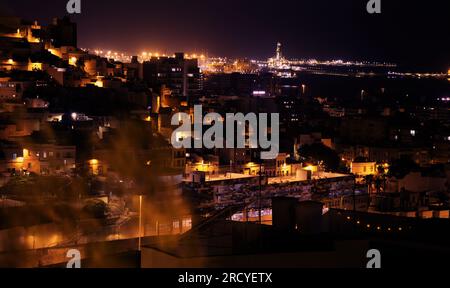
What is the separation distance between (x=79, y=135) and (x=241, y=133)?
480 cm

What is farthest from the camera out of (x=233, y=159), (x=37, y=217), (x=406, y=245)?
(x=233, y=159)

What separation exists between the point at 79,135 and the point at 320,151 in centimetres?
649

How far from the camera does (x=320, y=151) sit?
1599cm

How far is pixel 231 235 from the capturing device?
3.77 m

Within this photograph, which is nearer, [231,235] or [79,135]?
[231,235]

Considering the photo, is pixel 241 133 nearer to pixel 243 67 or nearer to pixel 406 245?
pixel 406 245

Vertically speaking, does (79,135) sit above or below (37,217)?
above

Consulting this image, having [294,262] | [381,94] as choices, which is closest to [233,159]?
[294,262]

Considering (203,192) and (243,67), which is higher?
(243,67)

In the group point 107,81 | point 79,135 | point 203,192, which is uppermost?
point 107,81

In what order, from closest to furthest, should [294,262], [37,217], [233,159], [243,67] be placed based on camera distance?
[294,262] → [37,217] → [233,159] → [243,67]
